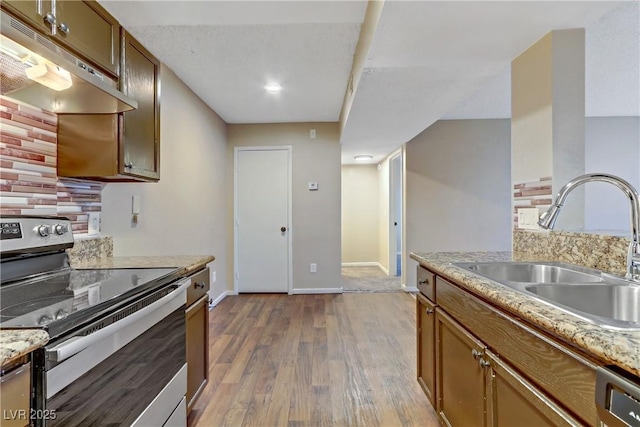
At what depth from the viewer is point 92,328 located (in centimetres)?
89

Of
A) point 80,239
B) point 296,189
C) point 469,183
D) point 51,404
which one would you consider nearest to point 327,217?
point 296,189

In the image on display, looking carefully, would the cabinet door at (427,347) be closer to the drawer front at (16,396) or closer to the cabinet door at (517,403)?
the cabinet door at (517,403)

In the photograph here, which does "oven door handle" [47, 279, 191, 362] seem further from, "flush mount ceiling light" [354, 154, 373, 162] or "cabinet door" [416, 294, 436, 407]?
"flush mount ceiling light" [354, 154, 373, 162]

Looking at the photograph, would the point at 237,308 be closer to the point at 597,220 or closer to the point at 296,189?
the point at 296,189

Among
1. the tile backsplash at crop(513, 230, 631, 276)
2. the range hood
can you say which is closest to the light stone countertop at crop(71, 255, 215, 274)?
the range hood

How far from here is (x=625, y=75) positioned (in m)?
3.01

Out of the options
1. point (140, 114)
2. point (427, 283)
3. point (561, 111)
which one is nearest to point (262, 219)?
point (140, 114)

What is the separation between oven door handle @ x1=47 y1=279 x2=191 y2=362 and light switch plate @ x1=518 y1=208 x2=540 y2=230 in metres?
1.82

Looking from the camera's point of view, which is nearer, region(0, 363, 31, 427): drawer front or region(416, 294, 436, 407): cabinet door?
region(0, 363, 31, 427): drawer front

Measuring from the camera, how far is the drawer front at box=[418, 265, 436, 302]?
1.67 metres

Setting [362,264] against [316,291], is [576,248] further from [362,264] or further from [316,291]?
[362,264]

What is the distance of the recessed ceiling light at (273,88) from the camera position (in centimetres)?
307

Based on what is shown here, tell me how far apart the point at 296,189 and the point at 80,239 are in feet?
9.40

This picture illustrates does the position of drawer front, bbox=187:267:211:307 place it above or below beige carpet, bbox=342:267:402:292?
above
